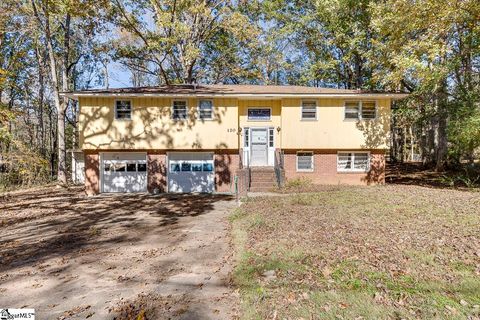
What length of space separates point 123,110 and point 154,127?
1979 mm

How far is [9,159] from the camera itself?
1108cm

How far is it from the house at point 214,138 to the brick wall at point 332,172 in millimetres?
55

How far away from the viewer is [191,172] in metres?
16.5

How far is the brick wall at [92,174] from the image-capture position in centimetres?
1588

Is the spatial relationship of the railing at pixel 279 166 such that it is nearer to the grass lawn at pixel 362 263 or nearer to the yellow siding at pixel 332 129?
the yellow siding at pixel 332 129

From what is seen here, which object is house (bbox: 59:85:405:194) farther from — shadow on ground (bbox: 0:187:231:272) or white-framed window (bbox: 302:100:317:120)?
shadow on ground (bbox: 0:187:231:272)

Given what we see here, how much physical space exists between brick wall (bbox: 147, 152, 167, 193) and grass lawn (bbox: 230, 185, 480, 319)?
851cm

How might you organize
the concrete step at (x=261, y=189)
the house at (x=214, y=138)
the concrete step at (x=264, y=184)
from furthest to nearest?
the house at (x=214, y=138), the concrete step at (x=264, y=184), the concrete step at (x=261, y=189)

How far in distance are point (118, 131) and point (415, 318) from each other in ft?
51.3

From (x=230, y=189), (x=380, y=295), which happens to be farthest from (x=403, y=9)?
(x=380, y=295)

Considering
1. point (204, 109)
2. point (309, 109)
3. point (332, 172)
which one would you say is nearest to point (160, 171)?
point (204, 109)

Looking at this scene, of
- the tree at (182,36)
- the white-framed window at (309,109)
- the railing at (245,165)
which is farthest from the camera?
the tree at (182,36)

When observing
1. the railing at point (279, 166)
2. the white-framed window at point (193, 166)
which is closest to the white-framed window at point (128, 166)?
the white-framed window at point (193, 166)

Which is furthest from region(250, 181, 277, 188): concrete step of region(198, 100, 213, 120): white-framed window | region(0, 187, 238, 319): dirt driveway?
region(198, 100, 213, 120): white-framed window
